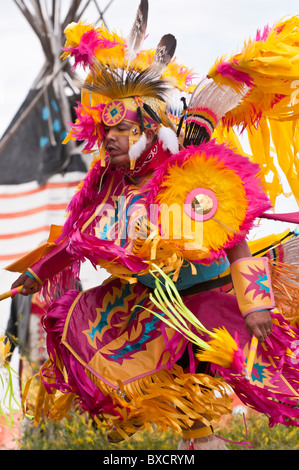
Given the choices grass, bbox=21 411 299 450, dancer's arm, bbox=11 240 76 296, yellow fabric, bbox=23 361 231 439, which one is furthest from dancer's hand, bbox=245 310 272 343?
grass, bbox=21 411 299 450

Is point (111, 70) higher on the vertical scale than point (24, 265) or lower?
higher

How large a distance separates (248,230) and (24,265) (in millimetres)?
822

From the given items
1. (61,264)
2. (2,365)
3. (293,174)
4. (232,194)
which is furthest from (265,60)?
(2,365)

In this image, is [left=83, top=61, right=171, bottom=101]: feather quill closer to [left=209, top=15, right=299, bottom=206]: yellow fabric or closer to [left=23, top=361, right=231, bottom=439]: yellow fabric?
[left=209, top=15, right=299, bottom=206]: yellow fabric

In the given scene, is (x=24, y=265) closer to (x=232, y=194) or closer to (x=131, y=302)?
(x=131, y=302)

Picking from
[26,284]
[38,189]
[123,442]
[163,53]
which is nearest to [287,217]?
[163,53]

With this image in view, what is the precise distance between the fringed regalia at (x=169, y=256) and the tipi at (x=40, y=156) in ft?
3.46

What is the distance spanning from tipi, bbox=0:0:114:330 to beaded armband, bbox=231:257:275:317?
1540 mm

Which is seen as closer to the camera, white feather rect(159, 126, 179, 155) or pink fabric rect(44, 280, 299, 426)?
pink fabric rect(44, 280, 299, 426)

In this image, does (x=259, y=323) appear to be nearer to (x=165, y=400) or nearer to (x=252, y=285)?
(x=252, y=285)

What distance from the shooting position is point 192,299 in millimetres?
1893

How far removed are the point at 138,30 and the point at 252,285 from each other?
2.95 feet

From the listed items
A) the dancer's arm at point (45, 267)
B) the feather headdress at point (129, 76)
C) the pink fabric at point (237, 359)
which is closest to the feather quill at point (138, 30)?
the feather headdress at point (129, 76)

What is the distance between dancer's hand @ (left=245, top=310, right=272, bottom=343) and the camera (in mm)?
1693
